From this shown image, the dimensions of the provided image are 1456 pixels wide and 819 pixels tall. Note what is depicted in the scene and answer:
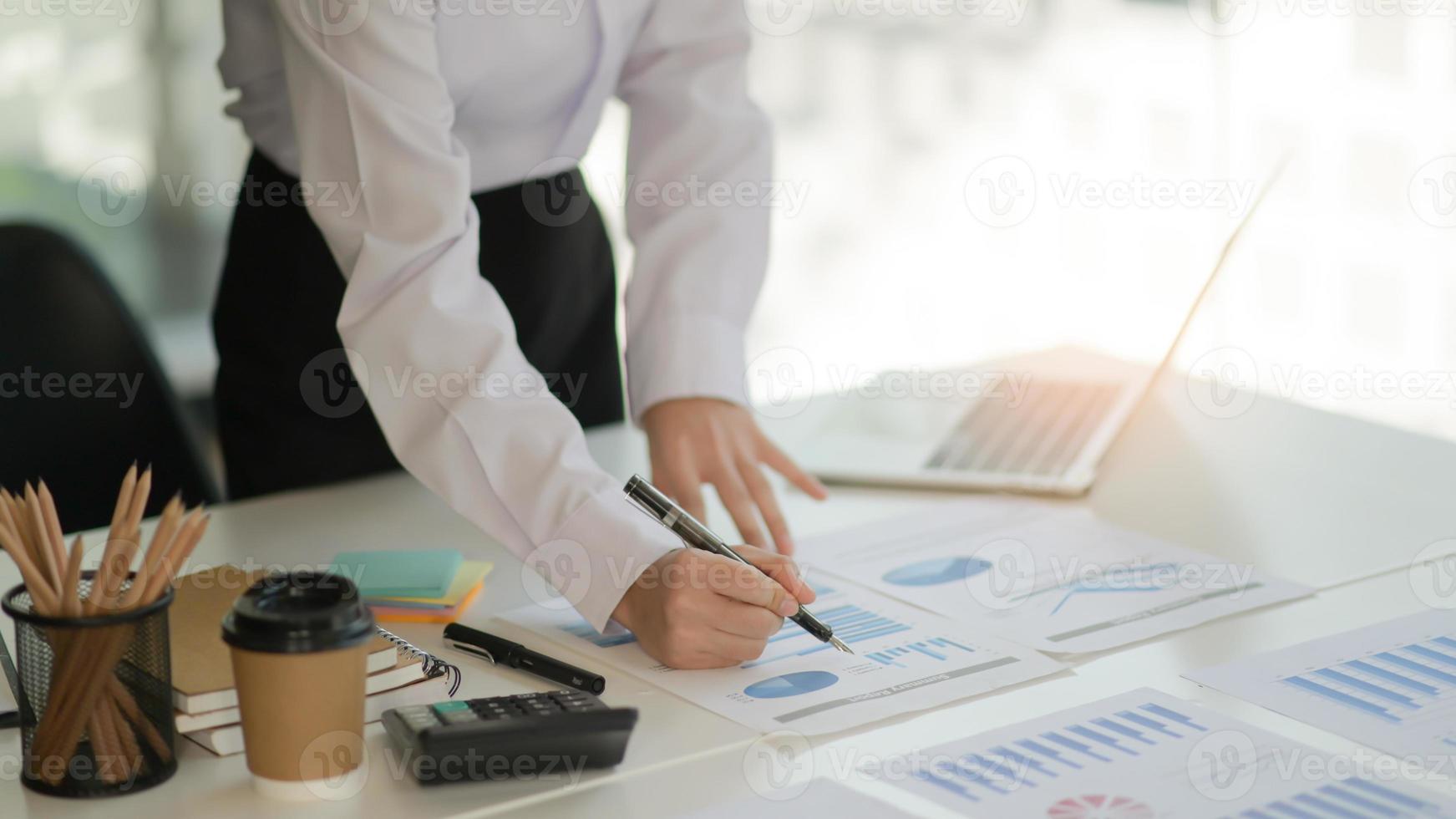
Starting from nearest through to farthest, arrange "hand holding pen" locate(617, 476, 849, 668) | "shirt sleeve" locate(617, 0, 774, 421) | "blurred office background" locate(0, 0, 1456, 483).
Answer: "hand holding pen" locate(617, 476, 849, 668), "shirt sleeve" locate(617, 0, 774, 421), "blurred office background" locate(0, 0, 1456, 483)

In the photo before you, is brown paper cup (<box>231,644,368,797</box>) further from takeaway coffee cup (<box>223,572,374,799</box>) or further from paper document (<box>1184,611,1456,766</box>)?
paper document (<box>1184,611,1456,766</box>)

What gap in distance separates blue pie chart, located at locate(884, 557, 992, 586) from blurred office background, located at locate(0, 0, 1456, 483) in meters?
2.97

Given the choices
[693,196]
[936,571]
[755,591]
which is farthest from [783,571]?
[693,196]

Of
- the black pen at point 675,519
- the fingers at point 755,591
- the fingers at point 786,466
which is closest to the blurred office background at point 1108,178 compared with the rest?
the fingers at point 786,466

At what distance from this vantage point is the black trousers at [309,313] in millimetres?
1625

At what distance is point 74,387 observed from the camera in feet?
5.65

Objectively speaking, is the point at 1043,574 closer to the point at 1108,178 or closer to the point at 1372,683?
the point at 1372,683

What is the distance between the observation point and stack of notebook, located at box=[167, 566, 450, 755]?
94 centimetres

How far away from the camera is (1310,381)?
415 cm

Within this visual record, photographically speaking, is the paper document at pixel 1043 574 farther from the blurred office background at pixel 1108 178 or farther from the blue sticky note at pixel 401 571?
the blurred office background at pixel 1108 178

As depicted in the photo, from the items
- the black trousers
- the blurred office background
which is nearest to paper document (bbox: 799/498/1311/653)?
the black trousers

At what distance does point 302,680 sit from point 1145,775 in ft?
1.69

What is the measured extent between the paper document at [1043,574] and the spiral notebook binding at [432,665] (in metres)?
0.39

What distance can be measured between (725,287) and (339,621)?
0.78m
